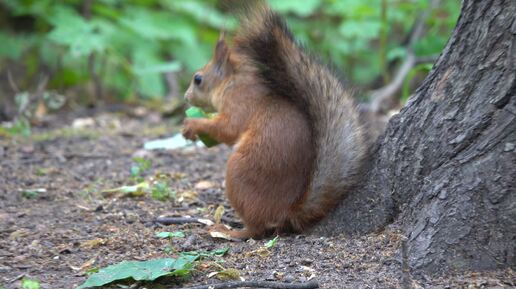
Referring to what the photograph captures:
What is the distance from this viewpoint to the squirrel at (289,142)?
332 centimetres

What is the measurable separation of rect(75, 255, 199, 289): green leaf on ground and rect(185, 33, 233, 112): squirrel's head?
1.50 meters

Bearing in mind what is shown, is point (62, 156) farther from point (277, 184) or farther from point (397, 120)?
point (397, 120)

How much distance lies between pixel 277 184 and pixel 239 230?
0.42 m

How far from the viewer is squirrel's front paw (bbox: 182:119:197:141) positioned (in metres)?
3.97

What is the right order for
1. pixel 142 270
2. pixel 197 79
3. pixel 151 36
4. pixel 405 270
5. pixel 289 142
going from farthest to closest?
1. pixel 151 36
2. pixel 197 79
3. pixel 289 142
4. pixel 142 270
5. pixel 405 270

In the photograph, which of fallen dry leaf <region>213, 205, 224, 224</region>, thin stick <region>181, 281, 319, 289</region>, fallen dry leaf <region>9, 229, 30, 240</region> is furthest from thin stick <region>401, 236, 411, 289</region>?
fallen dry leaf <region>9, 229, 30, 240</region>

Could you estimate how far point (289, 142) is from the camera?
3.39 metres

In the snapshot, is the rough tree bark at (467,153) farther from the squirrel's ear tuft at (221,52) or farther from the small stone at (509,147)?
the squirrel's ear tuft at (221,52)

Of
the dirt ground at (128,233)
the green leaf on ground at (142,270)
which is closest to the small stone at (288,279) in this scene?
the dirt ground at (128,233)

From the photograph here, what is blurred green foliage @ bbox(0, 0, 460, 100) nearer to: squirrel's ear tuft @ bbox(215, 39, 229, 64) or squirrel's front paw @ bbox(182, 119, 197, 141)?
squirrel's ear tuft @ bbox(215, 39, 229, 64)

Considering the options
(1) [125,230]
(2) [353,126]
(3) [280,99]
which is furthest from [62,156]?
(2) [353,126]

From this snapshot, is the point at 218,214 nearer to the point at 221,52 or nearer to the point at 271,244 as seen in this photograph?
the point at 271,244

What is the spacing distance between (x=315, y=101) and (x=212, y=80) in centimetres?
105

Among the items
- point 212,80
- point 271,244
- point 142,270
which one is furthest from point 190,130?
point 142,270
